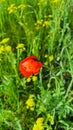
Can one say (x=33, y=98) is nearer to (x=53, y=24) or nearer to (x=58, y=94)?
(x=58, y=94)

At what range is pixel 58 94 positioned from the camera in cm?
196

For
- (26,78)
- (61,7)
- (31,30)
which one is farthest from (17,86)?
(61,7)

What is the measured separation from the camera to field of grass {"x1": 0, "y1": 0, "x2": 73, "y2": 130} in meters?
1.96

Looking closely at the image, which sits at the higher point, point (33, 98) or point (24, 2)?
point (24, 2)

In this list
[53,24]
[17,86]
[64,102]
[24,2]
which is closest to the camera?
[64,102]

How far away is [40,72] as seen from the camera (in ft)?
6.72

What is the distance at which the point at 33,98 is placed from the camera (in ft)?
6.79

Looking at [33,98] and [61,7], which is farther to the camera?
[61,7]

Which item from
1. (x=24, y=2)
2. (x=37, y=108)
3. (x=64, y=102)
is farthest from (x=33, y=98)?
(x=24, y=2)

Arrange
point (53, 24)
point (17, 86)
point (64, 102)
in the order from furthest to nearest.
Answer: point (53, 24)
point (17, 86)
point (64, 102)

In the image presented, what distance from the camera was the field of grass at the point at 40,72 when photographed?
1.96 metres

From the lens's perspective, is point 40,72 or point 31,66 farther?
point 40,72

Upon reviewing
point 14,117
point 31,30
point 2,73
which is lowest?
point 14,117

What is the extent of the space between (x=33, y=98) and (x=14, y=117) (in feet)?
0.56
